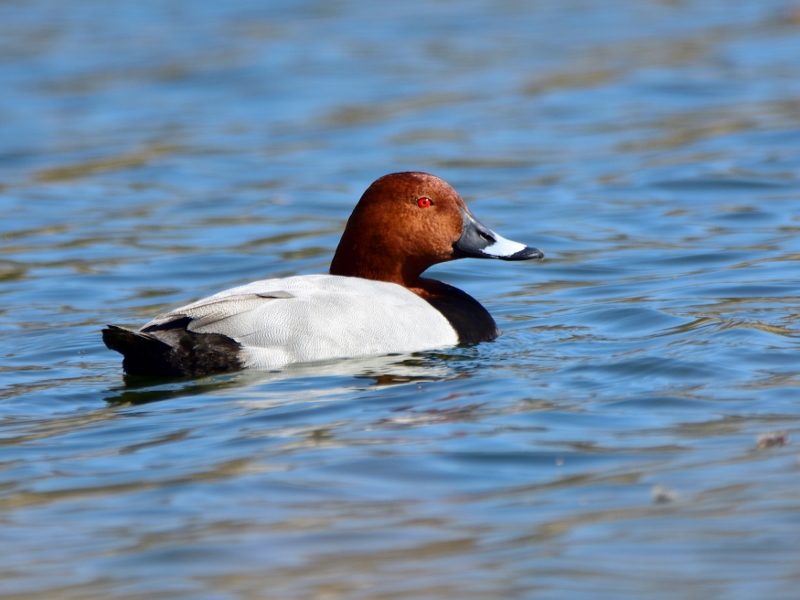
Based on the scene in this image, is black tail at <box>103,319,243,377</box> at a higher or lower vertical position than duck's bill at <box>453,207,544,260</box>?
lower

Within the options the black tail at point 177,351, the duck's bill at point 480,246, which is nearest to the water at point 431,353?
the black tail at point 177,351

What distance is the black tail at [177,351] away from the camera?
5.29m

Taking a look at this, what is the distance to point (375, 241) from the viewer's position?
20.4 ft

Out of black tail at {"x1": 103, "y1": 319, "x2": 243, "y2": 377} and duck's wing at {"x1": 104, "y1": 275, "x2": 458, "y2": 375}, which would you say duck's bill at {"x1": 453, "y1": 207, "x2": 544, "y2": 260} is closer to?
duck's wing at {"x1": 104, "y1": 275, "x2": 458, "y2": 375}

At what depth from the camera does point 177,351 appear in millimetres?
5344

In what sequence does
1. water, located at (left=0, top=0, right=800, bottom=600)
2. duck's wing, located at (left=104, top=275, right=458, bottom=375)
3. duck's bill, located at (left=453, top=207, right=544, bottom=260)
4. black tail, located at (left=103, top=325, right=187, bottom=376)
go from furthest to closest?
duck's bill, located at (left=453, top=207, right=544, bottom=260)
duck's wing, located at (left=104, top=275, right=458, bottom=375)
black tail, located at (left=103, top=325, right=187, bottom=376)
water, located at (left=0, top=0, right=800, bottom=600)

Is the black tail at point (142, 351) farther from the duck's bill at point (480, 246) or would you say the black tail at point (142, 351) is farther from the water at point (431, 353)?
the duck's bill at point (480, 246)

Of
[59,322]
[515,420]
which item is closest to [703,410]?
[515,420]

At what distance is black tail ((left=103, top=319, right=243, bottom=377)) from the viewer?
208 inches

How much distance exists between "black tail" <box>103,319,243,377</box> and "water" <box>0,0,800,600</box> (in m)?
0.08

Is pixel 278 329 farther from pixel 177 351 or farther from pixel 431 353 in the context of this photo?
pixel 431 353

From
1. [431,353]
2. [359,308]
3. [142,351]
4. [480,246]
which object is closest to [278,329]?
[359,308]

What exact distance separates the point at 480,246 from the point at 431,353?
35.5 inches

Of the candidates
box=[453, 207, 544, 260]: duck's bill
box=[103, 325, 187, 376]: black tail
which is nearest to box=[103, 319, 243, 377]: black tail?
box=[103, 325, 187, 376]: black tail
